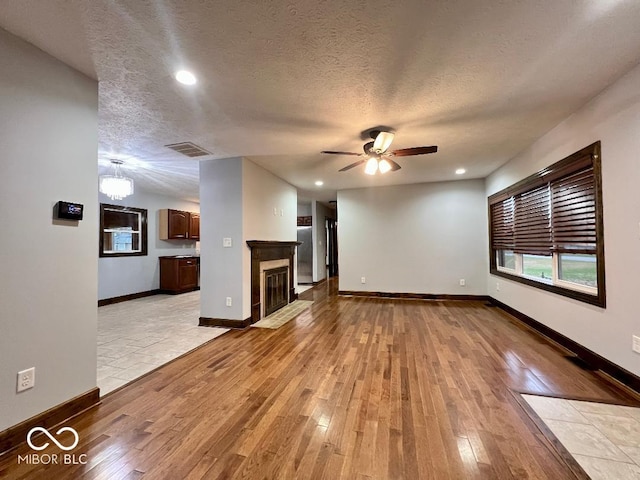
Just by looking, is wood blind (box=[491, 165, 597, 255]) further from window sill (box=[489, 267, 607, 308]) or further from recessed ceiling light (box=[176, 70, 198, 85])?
recessed ceiling light (box=[176, 70, 198, 85])

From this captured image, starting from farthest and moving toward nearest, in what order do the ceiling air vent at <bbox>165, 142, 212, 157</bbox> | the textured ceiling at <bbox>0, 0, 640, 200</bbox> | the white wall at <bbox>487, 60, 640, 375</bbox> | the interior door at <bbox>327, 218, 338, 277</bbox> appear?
the interior door at <bbox>327, 218, 338, 277</bbox>, the ceiling air vent at <bbox>165, 142, 212, 157</bbox>, the white wall at <bbox>487, 60, 640, 375</bbox>, the textured ceiling at <bbox>0, 0, 640, 200</bbox>

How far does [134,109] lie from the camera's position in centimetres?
253

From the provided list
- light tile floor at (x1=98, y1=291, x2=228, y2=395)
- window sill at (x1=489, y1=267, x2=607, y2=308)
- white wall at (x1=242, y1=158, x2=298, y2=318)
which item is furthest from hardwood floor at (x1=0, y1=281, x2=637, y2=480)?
white wall at (x1=242, y1=158, x2=298, y2=318)

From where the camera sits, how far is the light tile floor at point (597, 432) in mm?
1378

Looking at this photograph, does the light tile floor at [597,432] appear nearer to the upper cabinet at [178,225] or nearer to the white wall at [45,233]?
the white wall at [45,233]

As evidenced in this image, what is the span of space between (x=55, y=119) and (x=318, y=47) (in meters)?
1.79

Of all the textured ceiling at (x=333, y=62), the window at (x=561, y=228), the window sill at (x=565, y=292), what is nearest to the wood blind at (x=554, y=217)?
the window at (x=561, y=228)

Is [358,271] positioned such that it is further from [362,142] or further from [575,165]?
[575,165]

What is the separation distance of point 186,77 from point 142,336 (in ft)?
10.1

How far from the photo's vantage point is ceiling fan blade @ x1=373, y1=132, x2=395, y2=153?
287cm

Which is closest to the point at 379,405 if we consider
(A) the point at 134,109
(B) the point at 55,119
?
(B) the point at 55,119

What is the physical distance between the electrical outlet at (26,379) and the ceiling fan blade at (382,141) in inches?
128

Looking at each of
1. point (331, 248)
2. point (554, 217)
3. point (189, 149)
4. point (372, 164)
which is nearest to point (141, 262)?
point (189, 149)

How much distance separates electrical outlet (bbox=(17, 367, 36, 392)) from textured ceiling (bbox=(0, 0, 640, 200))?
199cm
